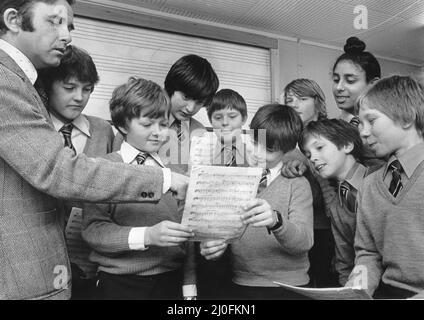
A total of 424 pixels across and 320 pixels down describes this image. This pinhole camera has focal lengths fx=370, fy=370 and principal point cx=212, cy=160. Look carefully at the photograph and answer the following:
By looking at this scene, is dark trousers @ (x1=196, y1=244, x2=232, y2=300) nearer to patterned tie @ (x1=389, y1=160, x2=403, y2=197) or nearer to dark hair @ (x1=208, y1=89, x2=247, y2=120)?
patterned tie @ (x1=389, y1=160, x2=403, y2=197)

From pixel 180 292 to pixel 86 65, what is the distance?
0.98 metres

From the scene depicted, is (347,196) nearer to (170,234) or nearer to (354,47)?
(170,234)

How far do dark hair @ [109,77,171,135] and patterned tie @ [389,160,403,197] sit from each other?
0.86 m

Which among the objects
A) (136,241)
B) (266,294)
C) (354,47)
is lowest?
(266,294)

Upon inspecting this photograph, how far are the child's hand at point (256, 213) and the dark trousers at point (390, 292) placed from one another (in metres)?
0.47

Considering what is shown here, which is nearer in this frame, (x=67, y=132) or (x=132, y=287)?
(x=132, y=287)

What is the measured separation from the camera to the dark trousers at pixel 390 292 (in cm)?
116

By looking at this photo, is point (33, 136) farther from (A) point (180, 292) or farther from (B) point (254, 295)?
(B) point (254, 295)

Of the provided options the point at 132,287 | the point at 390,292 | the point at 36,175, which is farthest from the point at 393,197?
the point at 36,175

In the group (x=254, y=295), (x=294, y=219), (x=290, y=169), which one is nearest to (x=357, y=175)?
(x=290, y=169)

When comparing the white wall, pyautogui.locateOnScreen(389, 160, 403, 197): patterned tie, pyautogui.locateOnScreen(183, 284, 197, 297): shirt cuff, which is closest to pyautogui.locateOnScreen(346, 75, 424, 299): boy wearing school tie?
pyautogui.locateOnScreen(389, 160, 403, 197): patterned tie

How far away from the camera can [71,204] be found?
1491 mm

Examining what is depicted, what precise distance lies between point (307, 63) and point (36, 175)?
324 centimetres

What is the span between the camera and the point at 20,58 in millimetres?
1053
